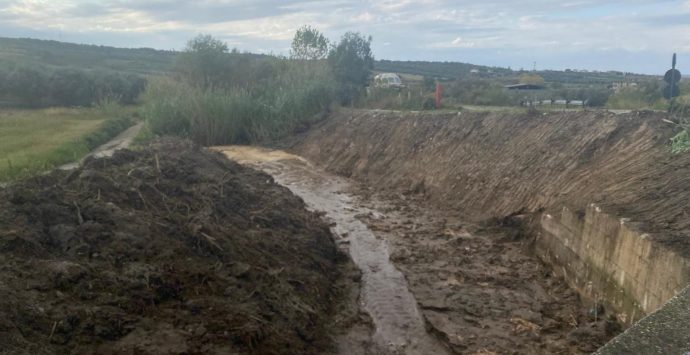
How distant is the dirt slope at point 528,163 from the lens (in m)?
8.98

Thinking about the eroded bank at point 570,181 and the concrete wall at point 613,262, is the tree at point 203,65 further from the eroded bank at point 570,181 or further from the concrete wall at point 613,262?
the concrete wall at point 613,262

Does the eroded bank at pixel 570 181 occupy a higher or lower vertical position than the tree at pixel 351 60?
lower

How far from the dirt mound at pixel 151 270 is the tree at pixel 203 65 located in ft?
77.5

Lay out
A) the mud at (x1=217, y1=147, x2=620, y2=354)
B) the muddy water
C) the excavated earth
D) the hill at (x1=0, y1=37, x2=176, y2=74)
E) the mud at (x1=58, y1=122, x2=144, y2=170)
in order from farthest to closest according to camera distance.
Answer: the hill at (x1=0, y1=37, x2=176, y2=74) → the mud at (x1=58, y1=122, x2=144, y2=170) → the excavated earth → the muddy water → the mud at (x1=217, y1=147, x2=620, y2=354)

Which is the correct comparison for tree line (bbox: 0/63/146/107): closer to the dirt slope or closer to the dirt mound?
the dirt slope

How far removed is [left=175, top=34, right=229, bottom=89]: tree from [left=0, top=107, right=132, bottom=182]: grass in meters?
5.32

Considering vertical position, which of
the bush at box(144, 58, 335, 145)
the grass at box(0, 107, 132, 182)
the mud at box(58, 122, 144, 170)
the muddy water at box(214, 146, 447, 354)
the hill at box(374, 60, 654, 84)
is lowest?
the muddy water at box(214, 146, 447, 354)

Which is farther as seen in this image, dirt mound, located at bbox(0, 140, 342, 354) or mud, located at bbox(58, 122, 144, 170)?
mud, located at bbox(58, 122, 144, 170)

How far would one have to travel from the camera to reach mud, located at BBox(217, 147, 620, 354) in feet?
25.7

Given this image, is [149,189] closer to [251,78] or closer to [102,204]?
[102,204]

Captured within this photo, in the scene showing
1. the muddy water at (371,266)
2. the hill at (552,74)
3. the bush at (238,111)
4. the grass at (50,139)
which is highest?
the hill at (552,74)

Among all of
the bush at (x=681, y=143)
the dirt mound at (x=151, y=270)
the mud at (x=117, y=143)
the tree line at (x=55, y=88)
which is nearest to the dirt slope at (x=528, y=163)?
the bush at (x=681, y=143)

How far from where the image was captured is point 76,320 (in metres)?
5.88

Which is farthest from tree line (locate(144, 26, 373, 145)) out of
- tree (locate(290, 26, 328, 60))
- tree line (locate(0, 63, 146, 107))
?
tree line (locate(0, 63, 146, 107))
